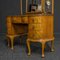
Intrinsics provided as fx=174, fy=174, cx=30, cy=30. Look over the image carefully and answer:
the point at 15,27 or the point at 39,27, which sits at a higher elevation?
the point at 39,27

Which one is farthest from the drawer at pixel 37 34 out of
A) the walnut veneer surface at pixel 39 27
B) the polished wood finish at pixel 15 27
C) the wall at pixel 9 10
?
the wall at pixel 9 10

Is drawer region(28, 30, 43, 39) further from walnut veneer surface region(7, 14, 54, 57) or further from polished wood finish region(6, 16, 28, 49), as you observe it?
polished wood finish region(6, 16, 28, 49)

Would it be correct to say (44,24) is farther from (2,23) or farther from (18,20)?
(2,23)

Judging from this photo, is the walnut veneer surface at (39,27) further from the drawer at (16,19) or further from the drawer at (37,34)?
the drawer at (16,19)

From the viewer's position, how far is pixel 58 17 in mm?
4836

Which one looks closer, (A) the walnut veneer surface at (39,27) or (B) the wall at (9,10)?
(A) the walnut veneer surface at (39,27)

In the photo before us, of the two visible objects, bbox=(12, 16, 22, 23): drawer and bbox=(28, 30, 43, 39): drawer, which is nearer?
bbox=(28, 30, 43, 39): drawer

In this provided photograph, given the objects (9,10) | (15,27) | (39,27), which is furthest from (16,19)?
(9,10)

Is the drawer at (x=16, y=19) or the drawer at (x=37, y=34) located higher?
the drawer at (x=16, y=19)

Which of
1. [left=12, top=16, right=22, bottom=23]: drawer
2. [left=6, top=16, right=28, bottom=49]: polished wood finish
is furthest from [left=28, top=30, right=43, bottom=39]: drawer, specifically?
[left=12, top=16, right=22, bottom=23]: drawer

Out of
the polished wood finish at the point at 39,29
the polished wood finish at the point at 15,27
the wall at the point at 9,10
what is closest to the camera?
the polished wood finish at the point at 39,29

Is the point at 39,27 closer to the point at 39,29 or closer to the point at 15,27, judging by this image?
the point at 39,29

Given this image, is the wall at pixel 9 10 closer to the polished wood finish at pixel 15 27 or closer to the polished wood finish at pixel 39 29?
the polished wood finish at pixel 15 27

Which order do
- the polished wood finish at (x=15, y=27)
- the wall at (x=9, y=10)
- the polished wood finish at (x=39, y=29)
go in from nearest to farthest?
the polished wood finish at (x=39, y=29), the polished wood finish at (x=15, y=27), the wall at (x=9, y=10)
